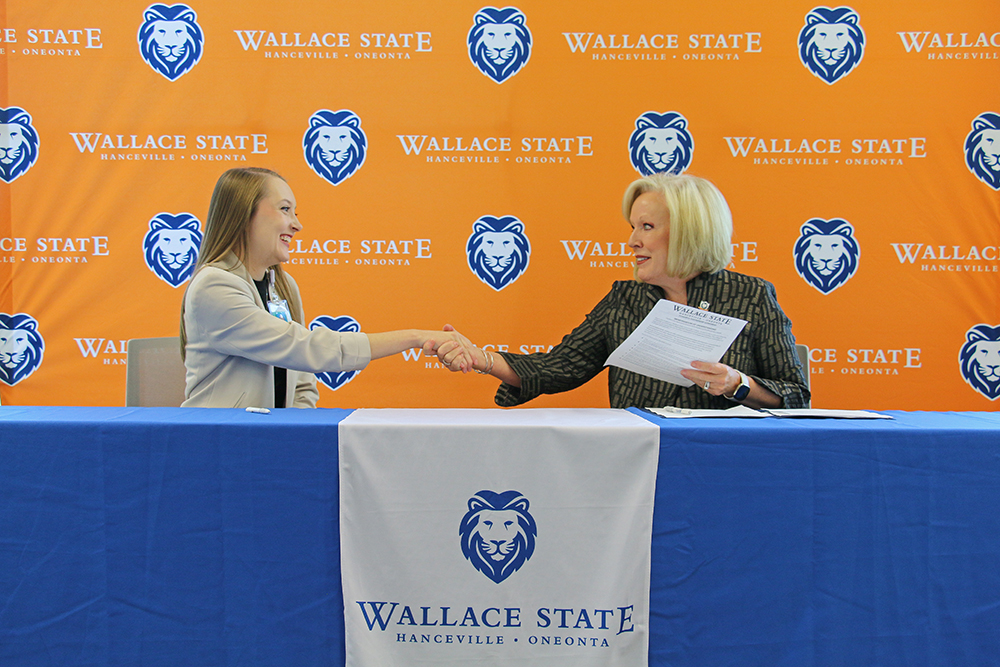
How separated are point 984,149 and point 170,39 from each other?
418 cm

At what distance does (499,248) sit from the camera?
3393 mm

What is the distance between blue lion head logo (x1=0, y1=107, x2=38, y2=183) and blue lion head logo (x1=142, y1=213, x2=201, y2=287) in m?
0.72

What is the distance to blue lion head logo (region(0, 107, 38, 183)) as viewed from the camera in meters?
3.41

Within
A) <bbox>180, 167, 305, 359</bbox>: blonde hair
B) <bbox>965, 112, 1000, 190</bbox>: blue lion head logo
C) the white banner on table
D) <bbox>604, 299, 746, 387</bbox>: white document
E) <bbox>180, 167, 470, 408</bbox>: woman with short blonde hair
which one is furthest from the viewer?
<bbox>965, 112, 1000, 190</bbox>: blue lion head logo

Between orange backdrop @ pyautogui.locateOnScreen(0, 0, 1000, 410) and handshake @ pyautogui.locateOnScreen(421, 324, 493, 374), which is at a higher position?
orange backdrop @ pyautogui.locateOnScreen(0, 0, 1000, 410)

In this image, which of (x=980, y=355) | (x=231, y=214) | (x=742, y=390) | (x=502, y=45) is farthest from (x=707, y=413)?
(x=980, y=355)

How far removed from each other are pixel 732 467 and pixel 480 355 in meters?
1.09

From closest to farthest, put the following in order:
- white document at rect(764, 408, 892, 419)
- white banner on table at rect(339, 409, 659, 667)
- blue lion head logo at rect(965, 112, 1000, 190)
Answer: white banner on table at rect(339, 409, 659, 667) → white document at rect(764, 408, 892, 419) → blue lion head logo at rect(965, 112, 1000, 190)

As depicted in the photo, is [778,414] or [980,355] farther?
[980,355]

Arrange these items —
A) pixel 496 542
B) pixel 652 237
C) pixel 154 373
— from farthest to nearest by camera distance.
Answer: pixel 154 373 → pixel 652 237 → pixel 496 542

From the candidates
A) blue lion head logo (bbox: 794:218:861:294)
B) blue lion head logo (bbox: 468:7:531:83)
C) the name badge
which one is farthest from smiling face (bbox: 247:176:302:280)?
blue lion head logo (bbox: 794:218:861:294)

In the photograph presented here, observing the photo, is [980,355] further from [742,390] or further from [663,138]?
[742,390]

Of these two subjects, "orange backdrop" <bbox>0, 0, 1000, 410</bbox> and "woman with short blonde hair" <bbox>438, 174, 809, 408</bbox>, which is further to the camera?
"orange backdrop" <bbox>0, 0, 1000, 410</bbox>

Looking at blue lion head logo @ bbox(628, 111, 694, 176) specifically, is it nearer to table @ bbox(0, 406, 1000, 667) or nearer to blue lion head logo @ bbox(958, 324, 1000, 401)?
blue lion head logo @ bbox(958, 324, 1000, 401)
